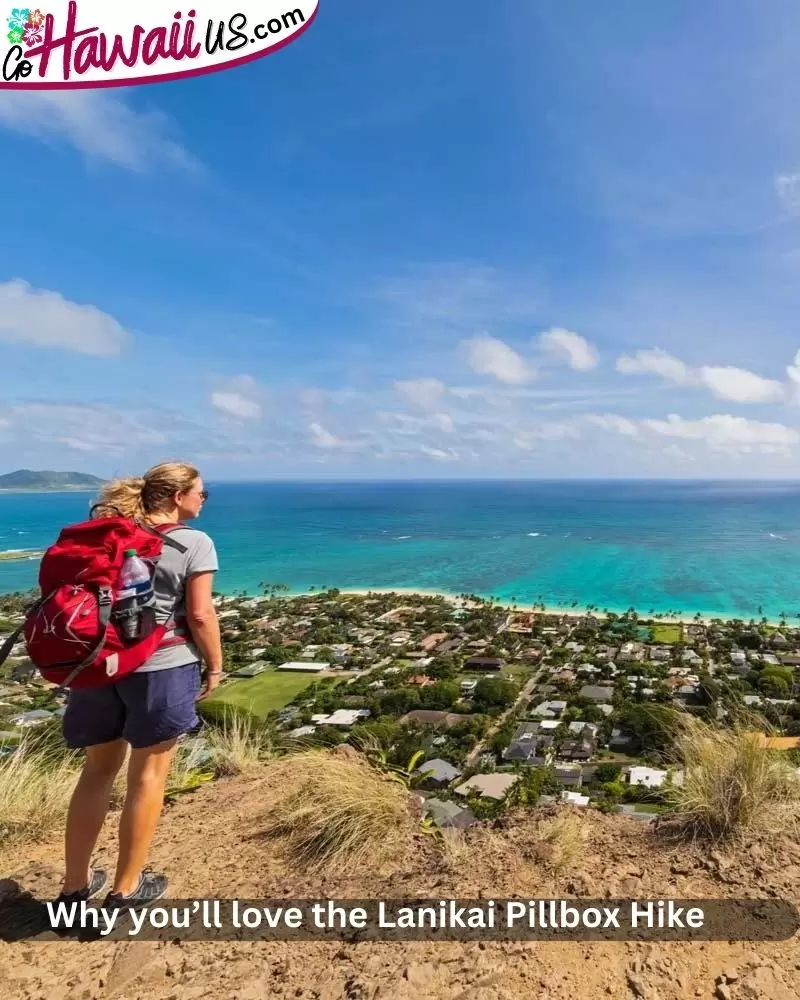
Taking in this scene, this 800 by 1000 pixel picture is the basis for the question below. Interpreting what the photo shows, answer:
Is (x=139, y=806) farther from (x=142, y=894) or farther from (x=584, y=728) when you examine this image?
(x=584, y=728)

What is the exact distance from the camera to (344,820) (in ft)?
9.12

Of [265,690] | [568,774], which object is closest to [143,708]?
[568,774]

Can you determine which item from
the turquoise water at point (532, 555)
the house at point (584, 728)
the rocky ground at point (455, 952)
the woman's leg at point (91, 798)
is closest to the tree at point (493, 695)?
the house at point (584, 728)

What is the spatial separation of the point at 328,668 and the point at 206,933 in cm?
2825

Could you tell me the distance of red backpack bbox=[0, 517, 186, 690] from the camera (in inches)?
68.7

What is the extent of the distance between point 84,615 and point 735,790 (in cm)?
305

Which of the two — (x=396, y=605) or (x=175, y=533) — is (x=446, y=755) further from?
(x=396, y=605)

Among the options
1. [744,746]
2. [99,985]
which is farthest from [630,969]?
[99,985]

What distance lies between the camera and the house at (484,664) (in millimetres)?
28656

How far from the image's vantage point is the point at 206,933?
6.94 ft

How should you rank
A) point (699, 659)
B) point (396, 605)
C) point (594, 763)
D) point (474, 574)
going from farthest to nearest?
point (474, 574), point (396, 605), point (699, 659), point (594, 763)

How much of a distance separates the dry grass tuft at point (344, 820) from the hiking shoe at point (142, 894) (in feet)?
2.24

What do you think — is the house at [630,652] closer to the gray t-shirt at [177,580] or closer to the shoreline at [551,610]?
the shoreline at [551,610]

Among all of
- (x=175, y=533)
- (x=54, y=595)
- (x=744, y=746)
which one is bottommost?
(x=744, y=746)
